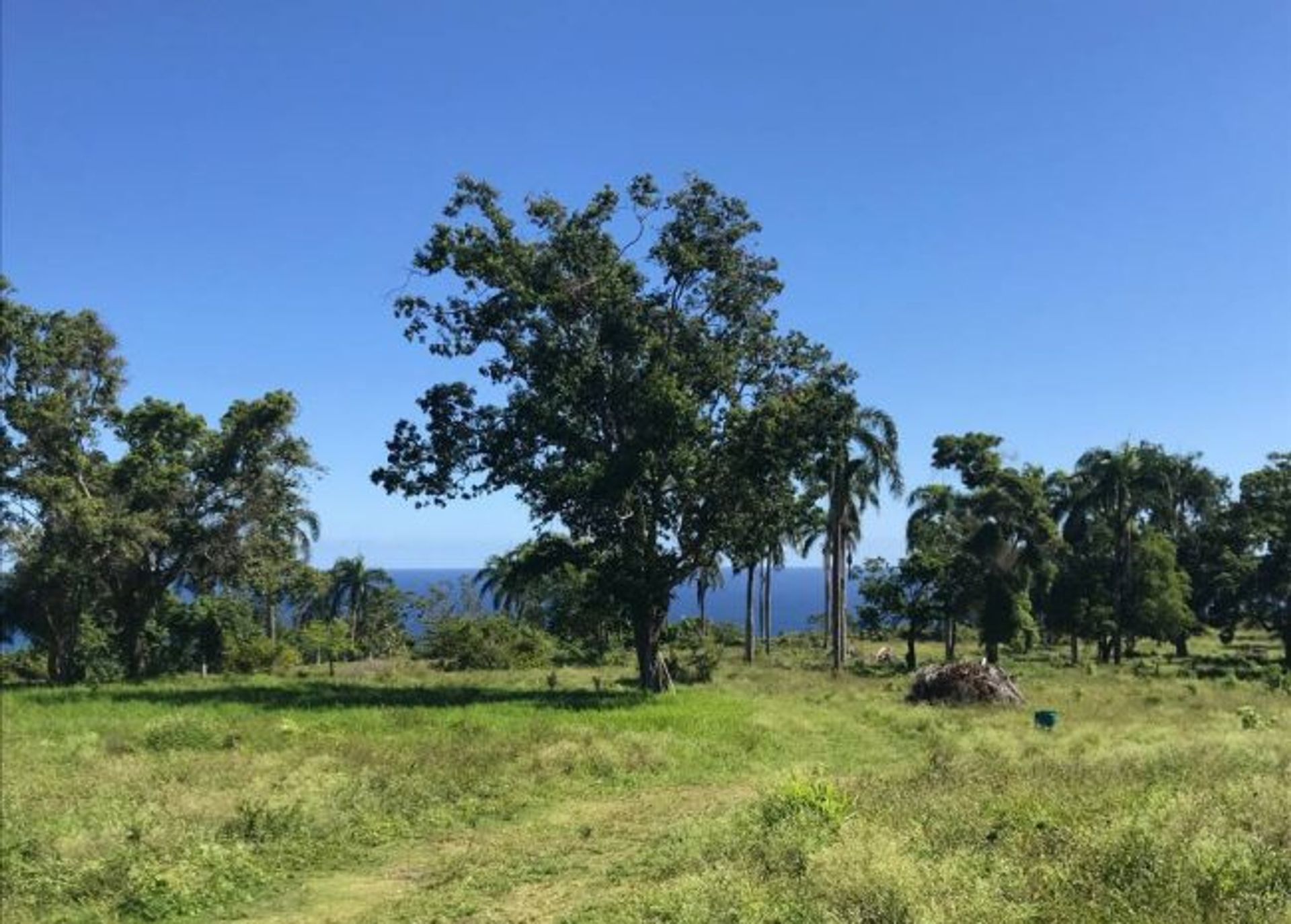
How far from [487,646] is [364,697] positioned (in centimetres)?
1971

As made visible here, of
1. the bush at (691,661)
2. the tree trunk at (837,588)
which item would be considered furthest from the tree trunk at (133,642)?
the tree trunk at (837,588)

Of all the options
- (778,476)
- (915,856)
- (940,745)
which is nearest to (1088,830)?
(915,856)

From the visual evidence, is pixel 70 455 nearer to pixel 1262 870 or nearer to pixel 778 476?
pixel 778 476

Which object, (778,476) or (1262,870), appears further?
(778,476)

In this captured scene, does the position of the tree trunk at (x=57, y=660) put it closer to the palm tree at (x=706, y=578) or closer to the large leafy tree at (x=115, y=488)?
the large leafy tree at (x=115, y=488)

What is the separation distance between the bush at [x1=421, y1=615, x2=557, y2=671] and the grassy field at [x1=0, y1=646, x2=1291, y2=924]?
21.2 metres

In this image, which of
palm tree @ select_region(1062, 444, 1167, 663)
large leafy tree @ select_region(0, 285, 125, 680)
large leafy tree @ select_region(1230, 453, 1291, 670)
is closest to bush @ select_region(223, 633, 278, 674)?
large leafy tree @ select_region(0, 285, 125, 680)

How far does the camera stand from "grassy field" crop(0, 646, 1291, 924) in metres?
8.14

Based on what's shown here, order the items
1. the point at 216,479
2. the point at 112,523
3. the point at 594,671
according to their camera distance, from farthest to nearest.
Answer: the point at 594,671 < the point at 216,479 < the point at 112,523

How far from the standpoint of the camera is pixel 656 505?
1221 inches

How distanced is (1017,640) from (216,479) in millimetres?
39712

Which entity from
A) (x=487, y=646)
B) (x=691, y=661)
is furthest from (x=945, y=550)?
(x=487, y=646)

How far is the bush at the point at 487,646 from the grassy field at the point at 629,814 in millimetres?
Answer: 21163

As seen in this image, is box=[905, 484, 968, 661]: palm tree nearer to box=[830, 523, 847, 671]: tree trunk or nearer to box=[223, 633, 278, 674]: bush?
box=[830, 523, 847, 671]: tree trunk
